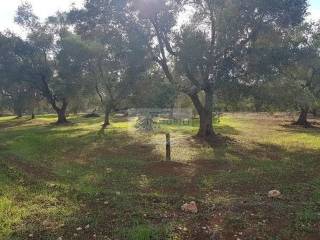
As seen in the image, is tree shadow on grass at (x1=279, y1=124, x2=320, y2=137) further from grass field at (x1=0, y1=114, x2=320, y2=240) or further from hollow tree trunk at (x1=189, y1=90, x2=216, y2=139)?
grass field at (x1=0, y1=114, x2=320, y2=240)

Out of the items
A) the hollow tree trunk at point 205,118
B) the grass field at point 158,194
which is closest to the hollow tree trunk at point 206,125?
the hollow tree trunk at point 205,118

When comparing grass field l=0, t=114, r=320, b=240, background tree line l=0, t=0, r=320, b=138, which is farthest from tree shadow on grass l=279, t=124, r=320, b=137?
grass field l=0, t=114, r=320, b=240

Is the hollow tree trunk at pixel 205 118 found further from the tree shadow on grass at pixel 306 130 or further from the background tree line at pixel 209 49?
the tree shadow on grass at pixel 306 130

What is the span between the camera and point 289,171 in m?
17.9

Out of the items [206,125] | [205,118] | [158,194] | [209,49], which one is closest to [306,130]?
[206,125]

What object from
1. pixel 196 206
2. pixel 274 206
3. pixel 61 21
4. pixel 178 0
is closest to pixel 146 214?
pixel 196 206

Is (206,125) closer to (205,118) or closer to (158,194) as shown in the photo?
(205,118)

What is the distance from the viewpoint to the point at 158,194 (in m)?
13.9

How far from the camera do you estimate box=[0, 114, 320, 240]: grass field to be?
400 inches

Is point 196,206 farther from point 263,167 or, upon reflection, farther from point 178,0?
point 178,0

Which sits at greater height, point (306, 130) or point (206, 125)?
point (206, 125)

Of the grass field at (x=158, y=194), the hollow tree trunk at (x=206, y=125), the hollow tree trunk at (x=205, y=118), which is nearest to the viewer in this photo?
the grass field at (x=158, y=194)

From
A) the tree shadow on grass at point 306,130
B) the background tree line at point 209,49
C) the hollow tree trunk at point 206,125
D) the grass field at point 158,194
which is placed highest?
the background tree line at point 209,49

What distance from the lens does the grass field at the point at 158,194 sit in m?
10.2
